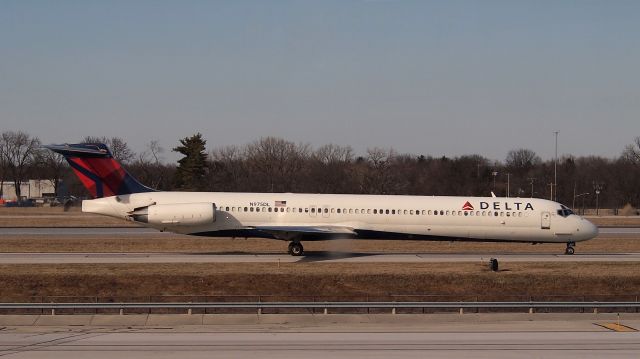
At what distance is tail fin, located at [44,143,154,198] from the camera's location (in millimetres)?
37656

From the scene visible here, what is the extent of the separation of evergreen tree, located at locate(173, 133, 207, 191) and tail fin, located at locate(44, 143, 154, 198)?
5253cm

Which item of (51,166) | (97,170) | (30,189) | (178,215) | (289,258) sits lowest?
(289,258)

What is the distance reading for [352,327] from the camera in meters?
21.6

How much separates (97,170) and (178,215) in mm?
4899

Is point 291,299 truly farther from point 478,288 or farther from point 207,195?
point 207,195

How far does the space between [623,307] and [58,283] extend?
21.4 m

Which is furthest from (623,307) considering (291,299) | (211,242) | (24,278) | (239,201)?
(211,242)

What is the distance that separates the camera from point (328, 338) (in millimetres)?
19219

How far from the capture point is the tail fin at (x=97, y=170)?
37.7 m

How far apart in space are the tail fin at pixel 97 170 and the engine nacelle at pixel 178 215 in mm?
2115

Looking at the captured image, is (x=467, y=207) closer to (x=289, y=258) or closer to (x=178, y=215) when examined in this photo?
(x=289, y=258)

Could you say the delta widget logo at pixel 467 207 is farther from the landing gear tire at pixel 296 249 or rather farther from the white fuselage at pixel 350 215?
the landing gear tire at pixel 296 249

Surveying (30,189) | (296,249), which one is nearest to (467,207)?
(296,249)

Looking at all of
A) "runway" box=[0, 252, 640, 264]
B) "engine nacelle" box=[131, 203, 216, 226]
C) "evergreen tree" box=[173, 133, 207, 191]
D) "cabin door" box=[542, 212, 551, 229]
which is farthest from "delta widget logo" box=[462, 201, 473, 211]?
"evergreen tree" box=[173, 133, 207, 191]
